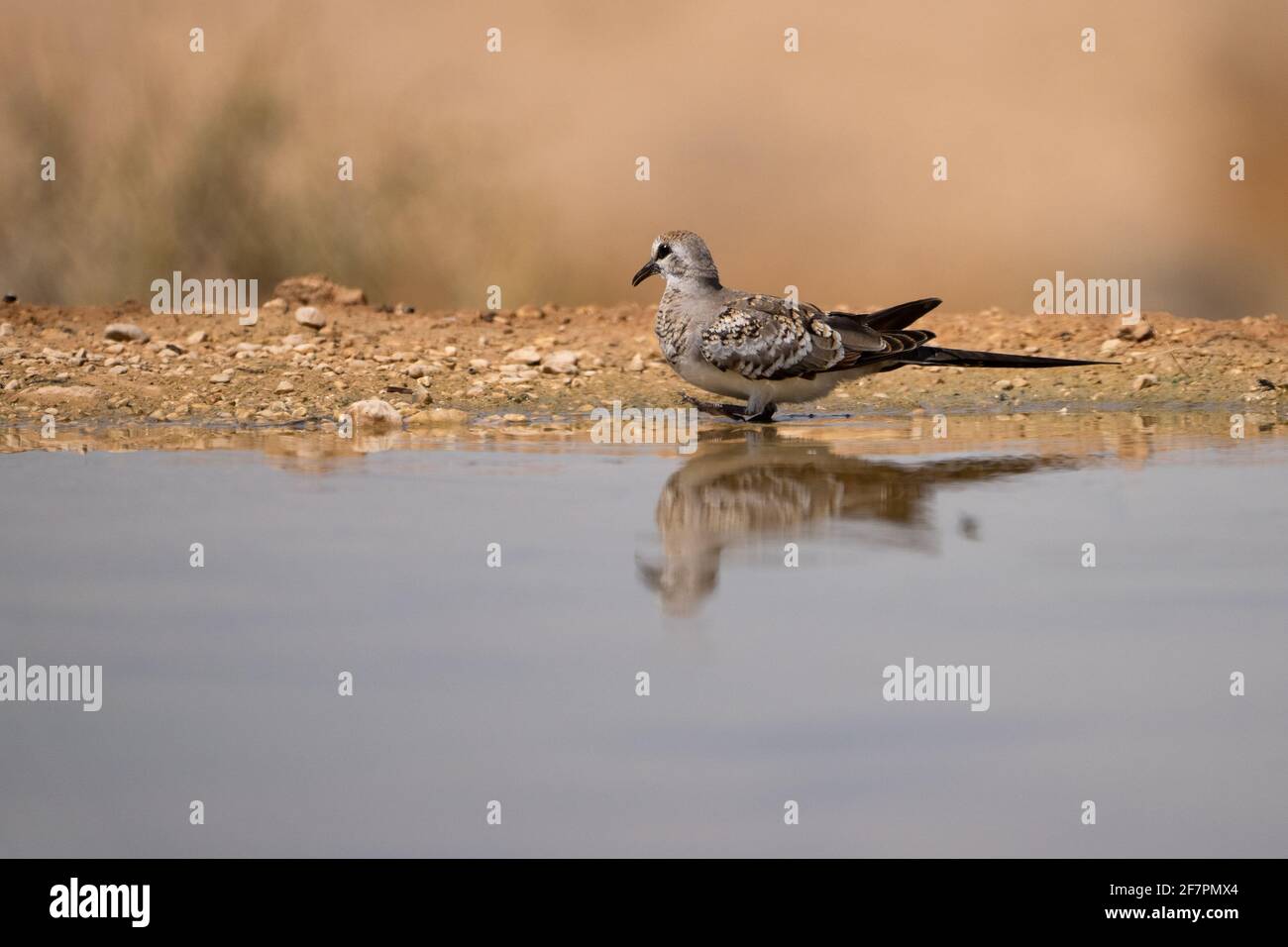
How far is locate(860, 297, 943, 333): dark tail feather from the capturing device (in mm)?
9641

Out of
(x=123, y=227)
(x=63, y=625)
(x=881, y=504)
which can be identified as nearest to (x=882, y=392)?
(x=881, y=504)

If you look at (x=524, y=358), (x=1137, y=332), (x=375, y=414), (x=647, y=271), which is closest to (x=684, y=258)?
(x=647, y=271)

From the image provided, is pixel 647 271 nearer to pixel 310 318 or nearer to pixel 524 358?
pixel 524 358

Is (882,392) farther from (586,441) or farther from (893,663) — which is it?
(893,663)

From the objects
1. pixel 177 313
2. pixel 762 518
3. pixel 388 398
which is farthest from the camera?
pixel 177 313

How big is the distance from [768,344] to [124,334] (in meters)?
4.50

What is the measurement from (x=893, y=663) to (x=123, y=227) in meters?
9.05

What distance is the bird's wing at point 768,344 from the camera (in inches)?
360

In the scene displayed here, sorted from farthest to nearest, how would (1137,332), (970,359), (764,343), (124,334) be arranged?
(1137,332), (124,334), (970,359), (764,343)

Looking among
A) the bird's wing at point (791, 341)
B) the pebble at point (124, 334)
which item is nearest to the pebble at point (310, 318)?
the pebble at point (124, 334)

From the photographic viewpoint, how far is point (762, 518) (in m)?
6.58

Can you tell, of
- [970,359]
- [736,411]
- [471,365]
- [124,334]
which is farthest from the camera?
[124,334]

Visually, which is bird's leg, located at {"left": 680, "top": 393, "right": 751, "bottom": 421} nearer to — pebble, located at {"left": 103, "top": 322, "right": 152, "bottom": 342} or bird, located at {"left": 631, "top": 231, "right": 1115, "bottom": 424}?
bird, located at {"left": 631, "top": 231, "right": 1115, "bottom": 424}

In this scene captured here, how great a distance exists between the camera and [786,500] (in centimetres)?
692
